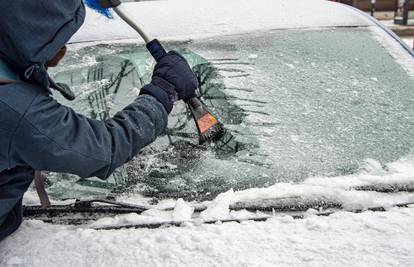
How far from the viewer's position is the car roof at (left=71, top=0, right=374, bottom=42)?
7.17ft

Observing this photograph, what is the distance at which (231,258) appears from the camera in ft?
3.60

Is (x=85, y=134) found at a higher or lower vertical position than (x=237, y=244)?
higher

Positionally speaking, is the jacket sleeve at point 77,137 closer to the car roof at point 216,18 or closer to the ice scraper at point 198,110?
the ice scraper at point 198,110

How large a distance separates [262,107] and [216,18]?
67 centimetres

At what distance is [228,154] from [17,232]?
28.5 inches

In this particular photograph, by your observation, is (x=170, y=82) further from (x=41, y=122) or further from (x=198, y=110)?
(x=41, y=122)

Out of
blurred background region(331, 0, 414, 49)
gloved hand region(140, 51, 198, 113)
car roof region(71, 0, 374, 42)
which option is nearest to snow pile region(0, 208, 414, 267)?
gloved hand region(140, 51, 198, 113)

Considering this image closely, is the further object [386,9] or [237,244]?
[386,9]

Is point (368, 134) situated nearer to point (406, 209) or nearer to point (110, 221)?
point (406, 209)

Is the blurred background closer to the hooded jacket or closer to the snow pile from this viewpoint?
the snow pile

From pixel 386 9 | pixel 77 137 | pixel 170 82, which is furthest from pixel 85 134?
pixel 386 9

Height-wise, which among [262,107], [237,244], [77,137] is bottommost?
[237,244]

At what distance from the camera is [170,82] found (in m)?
1.43

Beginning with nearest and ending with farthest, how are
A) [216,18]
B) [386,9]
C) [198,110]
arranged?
[198,110]
[216,18]
[386,9]
